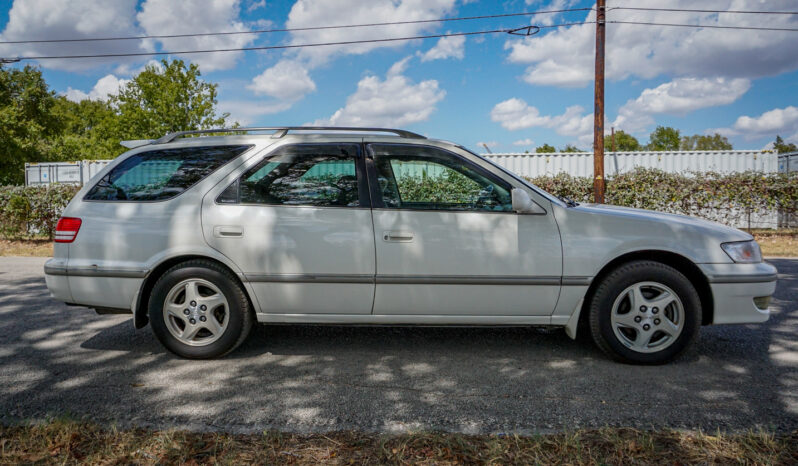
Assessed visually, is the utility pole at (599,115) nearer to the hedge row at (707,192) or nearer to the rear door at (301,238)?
the hedge row at (707,192)

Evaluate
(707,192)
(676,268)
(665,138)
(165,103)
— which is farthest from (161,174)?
(665,138)

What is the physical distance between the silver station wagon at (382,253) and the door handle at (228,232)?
0.03 ft

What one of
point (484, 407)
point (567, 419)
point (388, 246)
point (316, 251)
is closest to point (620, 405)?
point (567, 419)

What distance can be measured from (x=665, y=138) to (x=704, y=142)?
14.0 meters

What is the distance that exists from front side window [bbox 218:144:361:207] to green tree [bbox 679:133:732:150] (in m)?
89.2

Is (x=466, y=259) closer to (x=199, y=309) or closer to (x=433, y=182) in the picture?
(x=433, y=182)

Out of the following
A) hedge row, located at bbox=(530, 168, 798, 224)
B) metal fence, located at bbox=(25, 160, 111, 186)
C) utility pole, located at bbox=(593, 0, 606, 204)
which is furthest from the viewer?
metal fence, located at bbox=(25, 160, 111, 186)

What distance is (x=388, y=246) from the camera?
3.74m

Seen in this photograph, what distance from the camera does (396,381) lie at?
3449mm

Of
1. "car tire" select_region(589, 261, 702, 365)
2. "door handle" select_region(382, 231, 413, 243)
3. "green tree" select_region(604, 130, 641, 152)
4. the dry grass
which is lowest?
the dry grass

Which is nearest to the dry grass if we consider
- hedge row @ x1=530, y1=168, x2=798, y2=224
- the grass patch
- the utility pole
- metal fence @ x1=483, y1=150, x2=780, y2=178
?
the grass patch

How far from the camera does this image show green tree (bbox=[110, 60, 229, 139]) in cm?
3131

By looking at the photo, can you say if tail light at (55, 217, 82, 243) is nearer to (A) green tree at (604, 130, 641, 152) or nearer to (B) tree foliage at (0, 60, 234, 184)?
(B) tree foliage at (0, 60, 234, 184)

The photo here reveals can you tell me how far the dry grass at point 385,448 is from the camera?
2367mm
